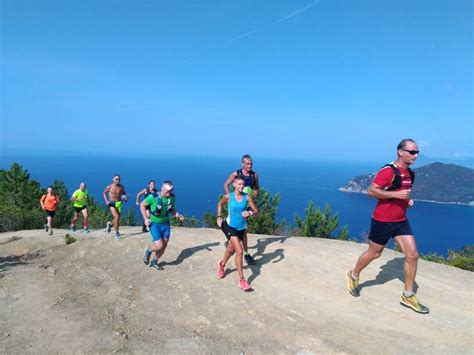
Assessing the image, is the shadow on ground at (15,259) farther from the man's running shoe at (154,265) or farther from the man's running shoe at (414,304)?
the man's running shoe at (414,304)

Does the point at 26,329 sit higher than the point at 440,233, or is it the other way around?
the point at 26,329

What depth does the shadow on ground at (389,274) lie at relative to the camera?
7.54 metres

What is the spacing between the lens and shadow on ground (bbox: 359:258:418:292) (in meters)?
7.54

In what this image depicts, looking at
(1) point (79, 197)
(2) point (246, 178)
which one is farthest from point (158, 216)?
(1) point (79, 197)

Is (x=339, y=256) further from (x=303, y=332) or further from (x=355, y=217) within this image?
(x=355, y=217)

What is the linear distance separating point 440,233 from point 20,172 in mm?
95427

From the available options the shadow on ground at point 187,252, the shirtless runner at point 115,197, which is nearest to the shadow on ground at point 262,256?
the shadow on ground at point 187,252

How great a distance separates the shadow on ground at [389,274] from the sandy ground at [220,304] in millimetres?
26

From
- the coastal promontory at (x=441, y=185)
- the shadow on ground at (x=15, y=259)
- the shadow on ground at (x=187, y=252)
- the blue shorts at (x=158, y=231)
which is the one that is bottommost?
the coastal promontory at (x=441, y=185)

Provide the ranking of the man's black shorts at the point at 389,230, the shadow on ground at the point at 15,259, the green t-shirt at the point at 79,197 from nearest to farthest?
the man's black shorts at the point at 389,230
the shadow on ground at the point at 15,259
the green t-shirt at the point at 79,197

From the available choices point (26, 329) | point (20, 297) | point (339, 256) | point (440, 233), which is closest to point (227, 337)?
point (26, 329)

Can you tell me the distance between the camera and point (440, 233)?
3829 inches

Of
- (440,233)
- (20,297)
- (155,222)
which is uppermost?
(155,222)

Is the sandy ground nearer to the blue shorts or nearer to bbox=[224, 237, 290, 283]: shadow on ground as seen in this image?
bbox=[224, 237, 290, 283]: shadow on ground
